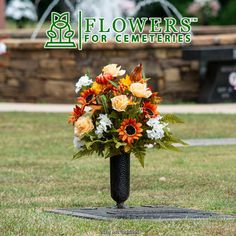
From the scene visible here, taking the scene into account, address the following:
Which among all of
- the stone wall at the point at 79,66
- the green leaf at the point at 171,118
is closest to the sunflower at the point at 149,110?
the green leaf at the point at 171,118

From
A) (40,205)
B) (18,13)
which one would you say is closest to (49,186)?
(40,205)

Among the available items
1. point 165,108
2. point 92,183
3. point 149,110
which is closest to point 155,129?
point 149,110

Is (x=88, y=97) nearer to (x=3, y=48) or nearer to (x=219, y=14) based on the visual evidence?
(x=3, y=48)

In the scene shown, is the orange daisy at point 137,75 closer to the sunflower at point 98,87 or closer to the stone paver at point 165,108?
the sunflower at point 98,87

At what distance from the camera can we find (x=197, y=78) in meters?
18.5

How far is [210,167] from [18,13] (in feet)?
79.9

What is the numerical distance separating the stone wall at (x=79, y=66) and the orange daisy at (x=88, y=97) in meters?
10.0

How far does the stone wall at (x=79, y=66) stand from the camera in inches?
709

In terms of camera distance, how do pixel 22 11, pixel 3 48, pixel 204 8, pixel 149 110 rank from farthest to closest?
pixel 204 8 < pixel 22 11 < pixel 3 48 < pixel 149 110

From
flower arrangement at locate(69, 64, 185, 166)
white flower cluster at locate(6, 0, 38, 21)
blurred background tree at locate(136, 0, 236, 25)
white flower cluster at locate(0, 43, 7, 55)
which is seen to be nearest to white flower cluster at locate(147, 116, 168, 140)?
flower arrangement at locate(69, 64, 185, 166)

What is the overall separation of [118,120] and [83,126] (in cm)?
25

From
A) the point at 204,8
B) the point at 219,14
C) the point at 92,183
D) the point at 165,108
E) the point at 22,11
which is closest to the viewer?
the point at 92,183

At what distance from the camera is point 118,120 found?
7.66m

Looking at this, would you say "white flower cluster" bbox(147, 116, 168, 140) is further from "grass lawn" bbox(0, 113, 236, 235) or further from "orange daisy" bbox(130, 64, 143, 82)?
"grass lawn" bbox(0, 113, 236, 235)
